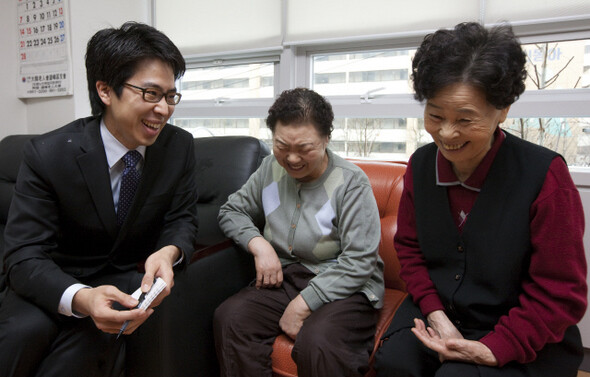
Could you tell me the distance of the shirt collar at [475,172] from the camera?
104cm

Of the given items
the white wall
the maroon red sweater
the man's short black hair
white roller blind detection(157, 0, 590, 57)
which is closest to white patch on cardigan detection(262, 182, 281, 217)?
the man's short black hair

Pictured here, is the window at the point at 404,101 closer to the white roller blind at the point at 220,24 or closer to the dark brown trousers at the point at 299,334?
the white roller blind at the point at 220,24

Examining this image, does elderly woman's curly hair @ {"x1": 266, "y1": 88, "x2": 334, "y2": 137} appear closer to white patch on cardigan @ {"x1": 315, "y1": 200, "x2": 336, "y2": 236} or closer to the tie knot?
white patch on cardigan @ {"x1": 315, "y1": 200, "x2": 336, "y2": 236}

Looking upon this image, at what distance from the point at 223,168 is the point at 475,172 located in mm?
1144

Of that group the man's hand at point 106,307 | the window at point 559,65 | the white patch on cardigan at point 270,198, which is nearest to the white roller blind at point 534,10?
the window at point 559,65

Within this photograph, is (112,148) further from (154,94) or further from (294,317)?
(294,317)

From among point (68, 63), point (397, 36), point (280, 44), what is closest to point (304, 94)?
point (397, 36)

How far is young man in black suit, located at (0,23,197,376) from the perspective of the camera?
1.05 metres

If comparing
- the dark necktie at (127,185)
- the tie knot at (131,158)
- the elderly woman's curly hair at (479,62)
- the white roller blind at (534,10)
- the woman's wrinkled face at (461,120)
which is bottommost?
the dark necktie at (127,185)

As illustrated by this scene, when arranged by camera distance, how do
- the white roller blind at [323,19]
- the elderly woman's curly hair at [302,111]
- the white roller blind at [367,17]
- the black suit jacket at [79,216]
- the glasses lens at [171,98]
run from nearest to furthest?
the black suit jacket at [79,216]
the glasses lens at [171,98]
the elderly woman's curly hair at [302,111]
the white roller blind at [323,19]
the white roller blind at [367,17]

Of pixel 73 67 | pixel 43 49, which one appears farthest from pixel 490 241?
pixel 43 49

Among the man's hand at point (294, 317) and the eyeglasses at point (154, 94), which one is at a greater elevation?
the eyeglasses at point (154, 94)

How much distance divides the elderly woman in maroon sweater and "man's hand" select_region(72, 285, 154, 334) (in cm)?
67

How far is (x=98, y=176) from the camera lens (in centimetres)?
120
